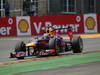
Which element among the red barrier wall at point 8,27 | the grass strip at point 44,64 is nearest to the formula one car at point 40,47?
the grass strip at point 44,64

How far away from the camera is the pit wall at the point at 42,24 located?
109 ft

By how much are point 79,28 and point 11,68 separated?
68.2 feet

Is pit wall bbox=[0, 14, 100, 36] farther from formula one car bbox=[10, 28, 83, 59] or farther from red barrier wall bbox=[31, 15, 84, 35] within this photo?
formula one car bbox=[10, 28, 83, 59]

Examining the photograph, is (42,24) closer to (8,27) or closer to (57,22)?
(57,22)

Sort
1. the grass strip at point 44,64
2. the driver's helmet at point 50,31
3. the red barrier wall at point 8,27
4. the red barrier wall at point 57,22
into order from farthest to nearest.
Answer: the red barrier wall at point 57,22 → the red barrier wall at point 8,27 → the driver's helmet at point 50,31 → the grass strip at point 44,64

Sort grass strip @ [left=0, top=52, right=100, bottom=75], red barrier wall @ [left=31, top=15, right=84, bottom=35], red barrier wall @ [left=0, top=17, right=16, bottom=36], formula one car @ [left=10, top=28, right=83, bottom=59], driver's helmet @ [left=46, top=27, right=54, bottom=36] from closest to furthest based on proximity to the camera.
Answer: grass strip @ [left=0, top=52, right=100, bottom=75] → formula one car @ [left=10, top=28, right=83, bottom=59] → driver's helmet @ [left=46, top=27, right=54, bottom=36] → red barrier wall @ [left=0, top=17, right=16, bottom=36] → red barrier wall @ [left=31, top=15, right=84, bottom=35]

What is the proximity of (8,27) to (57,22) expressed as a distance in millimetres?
3963

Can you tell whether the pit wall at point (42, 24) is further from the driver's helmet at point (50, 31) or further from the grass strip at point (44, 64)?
the grass strip at point (44, 64)

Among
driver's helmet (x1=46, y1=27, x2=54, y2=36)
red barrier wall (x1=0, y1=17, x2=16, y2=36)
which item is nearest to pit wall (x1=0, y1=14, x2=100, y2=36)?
red barrier wall (x1=0, y1=17, x2=16, y2=36)

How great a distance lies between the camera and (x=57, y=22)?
33.6 meters

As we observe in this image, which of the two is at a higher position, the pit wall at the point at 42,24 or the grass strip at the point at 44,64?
the pit wall at the point at 42,24

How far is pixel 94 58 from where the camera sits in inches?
599

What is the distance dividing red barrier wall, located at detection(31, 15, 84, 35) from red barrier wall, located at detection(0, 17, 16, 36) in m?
1.52

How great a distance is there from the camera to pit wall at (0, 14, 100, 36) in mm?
33094
